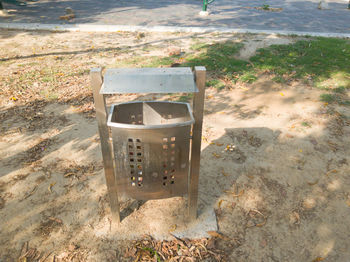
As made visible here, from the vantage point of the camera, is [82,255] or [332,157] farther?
[332,157]

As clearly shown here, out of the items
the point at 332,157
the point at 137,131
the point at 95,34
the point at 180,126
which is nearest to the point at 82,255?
the point at 137,131

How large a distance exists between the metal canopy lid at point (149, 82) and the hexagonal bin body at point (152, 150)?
9.5 inches

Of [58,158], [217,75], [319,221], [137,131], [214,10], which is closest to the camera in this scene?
[137,131]

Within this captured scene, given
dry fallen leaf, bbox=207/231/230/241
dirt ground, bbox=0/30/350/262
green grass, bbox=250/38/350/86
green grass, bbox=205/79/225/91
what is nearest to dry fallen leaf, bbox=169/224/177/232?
dirt ground, bbox=0/30/350/262

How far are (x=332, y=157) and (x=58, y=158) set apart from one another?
137 inches

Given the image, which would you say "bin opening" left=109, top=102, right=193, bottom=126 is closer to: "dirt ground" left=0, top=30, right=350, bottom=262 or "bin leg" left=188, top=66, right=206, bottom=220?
"bin leg" left=188, top=66, right=206, bottom=220

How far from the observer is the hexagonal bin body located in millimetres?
1947

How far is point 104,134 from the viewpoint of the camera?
2.08 m

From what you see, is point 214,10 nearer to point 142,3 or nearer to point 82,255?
point 142,3

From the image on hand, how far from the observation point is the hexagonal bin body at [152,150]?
1.95m

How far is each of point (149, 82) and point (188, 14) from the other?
10288 millimetres

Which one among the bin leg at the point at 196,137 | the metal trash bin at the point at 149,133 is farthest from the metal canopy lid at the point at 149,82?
the bin leg at the point at 196,137

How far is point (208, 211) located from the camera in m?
2.69

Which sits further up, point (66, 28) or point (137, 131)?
point (137, 131)
